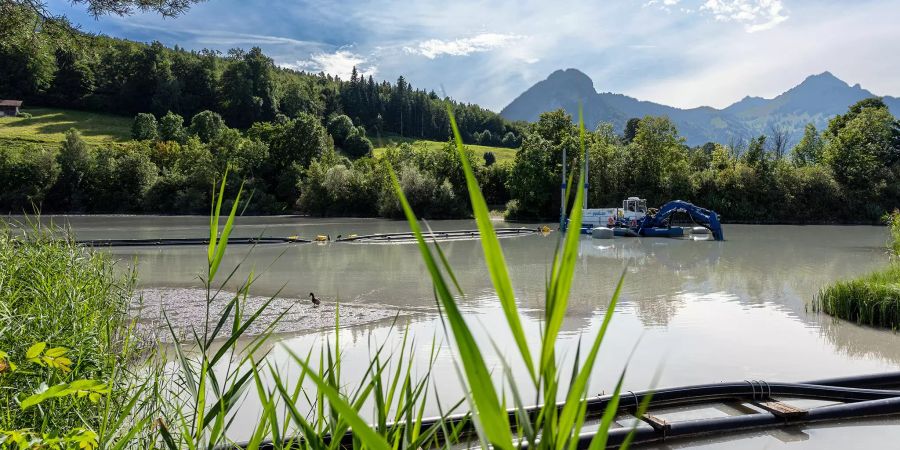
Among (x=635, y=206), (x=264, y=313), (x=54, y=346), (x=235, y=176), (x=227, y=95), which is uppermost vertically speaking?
(x=227, y=95)

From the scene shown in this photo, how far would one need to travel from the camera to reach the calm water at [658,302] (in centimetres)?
648

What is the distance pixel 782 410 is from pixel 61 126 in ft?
246

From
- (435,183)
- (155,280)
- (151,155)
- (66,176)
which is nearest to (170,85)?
(151,155)

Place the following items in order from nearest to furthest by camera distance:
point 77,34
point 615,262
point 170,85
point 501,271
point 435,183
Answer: point 501,271, point 77,34, point 615,262, point 435,183, point 170,85

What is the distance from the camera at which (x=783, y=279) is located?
45.4 feet

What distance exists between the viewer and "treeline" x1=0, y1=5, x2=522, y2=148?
7375cm

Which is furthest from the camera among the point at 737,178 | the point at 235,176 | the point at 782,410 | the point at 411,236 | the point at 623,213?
the point at 235,176

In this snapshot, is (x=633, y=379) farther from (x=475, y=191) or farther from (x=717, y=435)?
(x=475, y=191)

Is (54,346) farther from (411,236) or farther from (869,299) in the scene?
(411,236)

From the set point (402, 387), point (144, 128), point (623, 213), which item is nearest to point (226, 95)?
point (144, 128)

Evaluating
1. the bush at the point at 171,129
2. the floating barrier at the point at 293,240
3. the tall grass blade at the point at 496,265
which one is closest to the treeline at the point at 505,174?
the bush at the point at 171,129

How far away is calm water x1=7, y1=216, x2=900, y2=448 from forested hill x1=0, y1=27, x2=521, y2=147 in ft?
168

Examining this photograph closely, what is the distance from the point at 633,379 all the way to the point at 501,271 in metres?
6.36

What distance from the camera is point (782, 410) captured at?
16.3 feet
